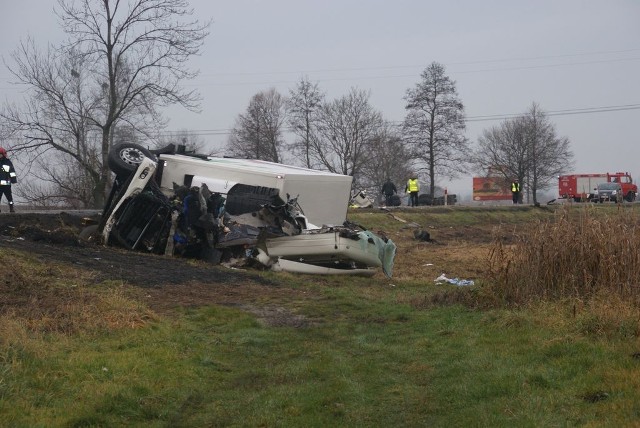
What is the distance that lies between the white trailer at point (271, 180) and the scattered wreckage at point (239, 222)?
0.07 ft

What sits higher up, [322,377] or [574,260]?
[574,260]

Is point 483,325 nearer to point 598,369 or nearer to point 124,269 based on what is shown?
point 598,369

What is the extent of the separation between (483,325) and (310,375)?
2692 mm

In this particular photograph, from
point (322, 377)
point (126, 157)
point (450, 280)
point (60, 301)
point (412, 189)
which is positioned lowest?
point (322, 377)

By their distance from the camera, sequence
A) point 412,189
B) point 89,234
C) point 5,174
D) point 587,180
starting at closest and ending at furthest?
point 89,234
point 5,174
point 412,189
point 587,180

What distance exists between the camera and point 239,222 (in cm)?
1575

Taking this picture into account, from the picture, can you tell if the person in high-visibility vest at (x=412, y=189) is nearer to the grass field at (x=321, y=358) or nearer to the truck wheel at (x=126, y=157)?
the truck wheel at (x=126, y=157)

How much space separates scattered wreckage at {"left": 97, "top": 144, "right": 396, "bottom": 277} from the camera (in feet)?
50.0

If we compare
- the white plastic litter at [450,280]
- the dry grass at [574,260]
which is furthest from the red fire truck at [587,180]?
the dry grass at [574,260]

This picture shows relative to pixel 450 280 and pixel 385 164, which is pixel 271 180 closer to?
pixel 450 280

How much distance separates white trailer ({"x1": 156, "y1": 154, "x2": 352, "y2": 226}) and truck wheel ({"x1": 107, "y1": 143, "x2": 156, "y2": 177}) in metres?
0.61

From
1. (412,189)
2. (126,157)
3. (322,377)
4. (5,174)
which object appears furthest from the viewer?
(412,189)

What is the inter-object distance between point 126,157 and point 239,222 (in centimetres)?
334

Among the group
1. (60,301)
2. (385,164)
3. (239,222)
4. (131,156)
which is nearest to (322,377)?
(60,301)
